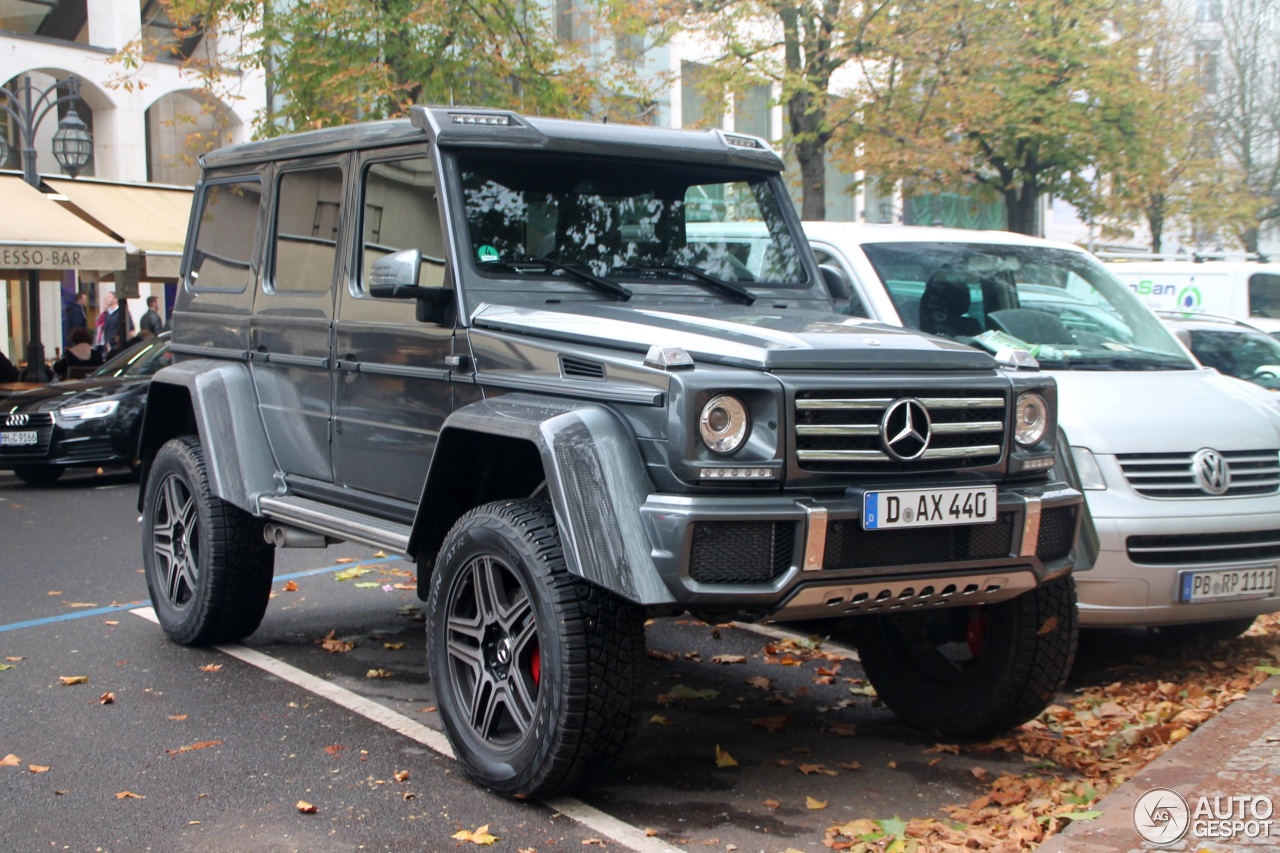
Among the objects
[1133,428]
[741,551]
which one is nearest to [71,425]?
[1133,428]

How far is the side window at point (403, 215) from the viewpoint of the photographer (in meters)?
5.47

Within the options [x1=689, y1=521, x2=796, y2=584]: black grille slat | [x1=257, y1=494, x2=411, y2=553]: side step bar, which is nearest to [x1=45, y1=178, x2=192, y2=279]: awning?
[x1=257, y1=494, x2=411, y2=553]: side step bar

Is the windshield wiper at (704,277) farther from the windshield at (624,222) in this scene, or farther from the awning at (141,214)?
the awning at (141,214)

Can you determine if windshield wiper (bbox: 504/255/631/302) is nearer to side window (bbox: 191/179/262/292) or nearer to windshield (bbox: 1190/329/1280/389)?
side window (bbox: 191/179/262/292)

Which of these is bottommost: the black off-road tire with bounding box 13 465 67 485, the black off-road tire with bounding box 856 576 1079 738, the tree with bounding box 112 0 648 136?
the black off-road tire with bounding box 13 465 67 485

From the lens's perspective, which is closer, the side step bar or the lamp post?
the side step bar

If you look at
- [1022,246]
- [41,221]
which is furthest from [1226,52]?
[1022,246]

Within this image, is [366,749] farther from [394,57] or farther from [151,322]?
[151,322]

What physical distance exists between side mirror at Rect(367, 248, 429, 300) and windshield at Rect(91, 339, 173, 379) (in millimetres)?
10797

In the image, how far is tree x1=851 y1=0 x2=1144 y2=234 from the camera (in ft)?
67.9

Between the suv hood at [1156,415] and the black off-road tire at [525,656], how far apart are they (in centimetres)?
275

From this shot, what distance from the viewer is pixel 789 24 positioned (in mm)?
20516

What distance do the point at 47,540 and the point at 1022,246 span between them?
7257mm

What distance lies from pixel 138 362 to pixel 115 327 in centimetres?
791
